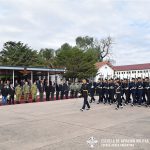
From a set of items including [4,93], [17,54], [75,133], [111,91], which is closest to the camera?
[75,133]

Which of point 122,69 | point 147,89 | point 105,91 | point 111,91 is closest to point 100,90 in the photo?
point 105,91

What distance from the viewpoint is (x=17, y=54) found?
167 ft

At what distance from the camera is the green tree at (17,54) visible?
49875 millimetres

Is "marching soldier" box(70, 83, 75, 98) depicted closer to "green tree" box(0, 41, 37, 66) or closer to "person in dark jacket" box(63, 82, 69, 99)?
"person in dark jacket" box(63, 82, 69, 99)

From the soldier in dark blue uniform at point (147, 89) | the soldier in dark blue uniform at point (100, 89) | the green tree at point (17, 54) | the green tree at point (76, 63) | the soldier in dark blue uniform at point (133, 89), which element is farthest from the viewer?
the green tree at point (17, 54)

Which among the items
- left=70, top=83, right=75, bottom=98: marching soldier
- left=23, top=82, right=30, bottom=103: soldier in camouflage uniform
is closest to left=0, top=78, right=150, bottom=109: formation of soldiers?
left=23, top=82, right=30, bottom=103: soldier in camouflage uniform

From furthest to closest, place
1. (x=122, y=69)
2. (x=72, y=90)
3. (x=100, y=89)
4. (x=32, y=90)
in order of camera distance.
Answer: (x=122, y=69)
(x=72, y=90)
(x=32, y=90)
(x=100, y=89)

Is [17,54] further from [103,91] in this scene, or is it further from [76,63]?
[103,91]

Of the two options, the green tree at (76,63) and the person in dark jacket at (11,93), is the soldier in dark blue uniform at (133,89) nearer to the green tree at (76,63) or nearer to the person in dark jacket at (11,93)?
the person in dark jacket at (11,93)

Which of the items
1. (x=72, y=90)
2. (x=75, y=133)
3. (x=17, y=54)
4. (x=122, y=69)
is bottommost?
(x=75, y=133)

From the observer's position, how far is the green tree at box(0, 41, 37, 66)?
49875mm

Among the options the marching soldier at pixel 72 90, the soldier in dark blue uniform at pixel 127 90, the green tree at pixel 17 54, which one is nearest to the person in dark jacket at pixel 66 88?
the marching soldier at pixel 72 90

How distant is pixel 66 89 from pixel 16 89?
505 centimetres

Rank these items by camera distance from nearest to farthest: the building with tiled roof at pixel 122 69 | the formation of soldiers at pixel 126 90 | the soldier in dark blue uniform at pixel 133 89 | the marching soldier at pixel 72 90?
the formation of soldiers at pixel 126 90 → the soldier in dark blue uniform at pixel 133 89 → the marching soldier at pixel 72 90 → the building with tiled roof at pixel 122 69
